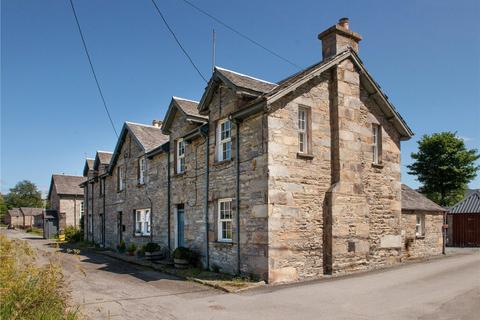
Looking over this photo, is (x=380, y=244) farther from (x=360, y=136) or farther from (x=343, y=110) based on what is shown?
(x=343, y=110)

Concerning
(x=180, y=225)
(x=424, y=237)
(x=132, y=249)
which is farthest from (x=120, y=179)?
(x=424, y=237)

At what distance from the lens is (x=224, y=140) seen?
15.5m

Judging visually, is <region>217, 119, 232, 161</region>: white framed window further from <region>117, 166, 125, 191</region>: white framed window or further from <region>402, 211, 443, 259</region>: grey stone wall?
<region>117, 166, 125, 191</region>: white framed window

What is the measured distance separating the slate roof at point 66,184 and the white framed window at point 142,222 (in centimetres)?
2923

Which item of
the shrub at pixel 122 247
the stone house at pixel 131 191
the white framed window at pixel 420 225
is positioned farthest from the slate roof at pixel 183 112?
the white framed window at pixel 420 225

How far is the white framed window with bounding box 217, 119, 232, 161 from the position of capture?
1534 centimetres

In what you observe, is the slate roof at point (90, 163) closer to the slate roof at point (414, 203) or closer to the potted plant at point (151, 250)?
the potted plant at point (151, 250)

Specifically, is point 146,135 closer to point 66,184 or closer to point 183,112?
point 183,112

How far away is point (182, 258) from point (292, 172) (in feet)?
20.3

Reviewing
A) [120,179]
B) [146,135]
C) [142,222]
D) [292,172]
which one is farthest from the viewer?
[120,179]

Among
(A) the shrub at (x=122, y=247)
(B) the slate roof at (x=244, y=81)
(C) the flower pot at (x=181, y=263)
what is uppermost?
(B) the slate roof at (x=244, y=81)

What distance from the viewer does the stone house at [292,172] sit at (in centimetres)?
1323

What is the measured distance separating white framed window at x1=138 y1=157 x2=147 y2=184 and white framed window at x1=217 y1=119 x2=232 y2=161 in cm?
874

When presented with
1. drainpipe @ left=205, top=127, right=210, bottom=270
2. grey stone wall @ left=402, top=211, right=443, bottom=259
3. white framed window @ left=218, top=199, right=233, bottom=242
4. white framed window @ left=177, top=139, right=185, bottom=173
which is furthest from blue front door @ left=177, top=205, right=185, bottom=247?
grey stone wall @ left=402, top=211, right=443, bottom=259
